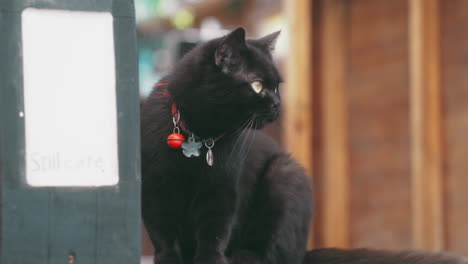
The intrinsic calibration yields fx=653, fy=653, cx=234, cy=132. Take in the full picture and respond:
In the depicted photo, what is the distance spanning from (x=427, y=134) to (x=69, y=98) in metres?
2.91

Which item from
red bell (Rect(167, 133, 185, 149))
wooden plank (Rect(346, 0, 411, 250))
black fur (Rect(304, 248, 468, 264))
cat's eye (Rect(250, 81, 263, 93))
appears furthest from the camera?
wooden plank (Rect(346, 0, 411, 250))

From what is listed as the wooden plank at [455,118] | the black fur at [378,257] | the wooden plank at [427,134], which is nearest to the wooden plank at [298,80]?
the wooden plank at [427,134]

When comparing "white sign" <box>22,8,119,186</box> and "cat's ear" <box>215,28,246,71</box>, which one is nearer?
"white sign" <box>22,8,119,186</box>

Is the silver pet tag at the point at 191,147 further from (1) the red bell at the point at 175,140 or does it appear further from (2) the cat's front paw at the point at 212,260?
(2) the cat's front paw at the point at 212,260

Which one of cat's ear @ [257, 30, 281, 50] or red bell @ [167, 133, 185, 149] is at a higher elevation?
cat's ear @ [257, 30, 281, 50]

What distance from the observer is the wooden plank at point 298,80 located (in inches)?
173

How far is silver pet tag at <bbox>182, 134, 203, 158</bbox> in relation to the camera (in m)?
2.06

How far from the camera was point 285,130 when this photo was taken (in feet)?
14.7

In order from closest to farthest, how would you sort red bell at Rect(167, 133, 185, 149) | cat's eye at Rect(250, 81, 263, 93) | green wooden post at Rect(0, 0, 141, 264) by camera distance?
green wooden post at Rect(0, 0, 141, 264)
red bell at Rect(167, 133, 185, 149)
cat's eye at Rect(250, 81, 263, 93)

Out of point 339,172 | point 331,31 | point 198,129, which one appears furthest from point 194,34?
point 198,129

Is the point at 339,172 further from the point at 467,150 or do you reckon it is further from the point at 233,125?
the point at 233,125

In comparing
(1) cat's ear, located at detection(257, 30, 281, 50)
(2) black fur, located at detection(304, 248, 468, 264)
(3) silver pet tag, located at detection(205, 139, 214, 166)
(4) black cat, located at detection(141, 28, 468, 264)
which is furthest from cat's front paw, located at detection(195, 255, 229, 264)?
(1) cat's ear, located at detection(257, 30, 281, 50)

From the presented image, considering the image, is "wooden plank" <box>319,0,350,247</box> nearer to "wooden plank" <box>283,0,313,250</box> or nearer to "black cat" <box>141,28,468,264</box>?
"wooden plank" <box>283,0,313,250</box>

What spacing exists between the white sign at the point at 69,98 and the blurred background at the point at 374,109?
242 centimetres
